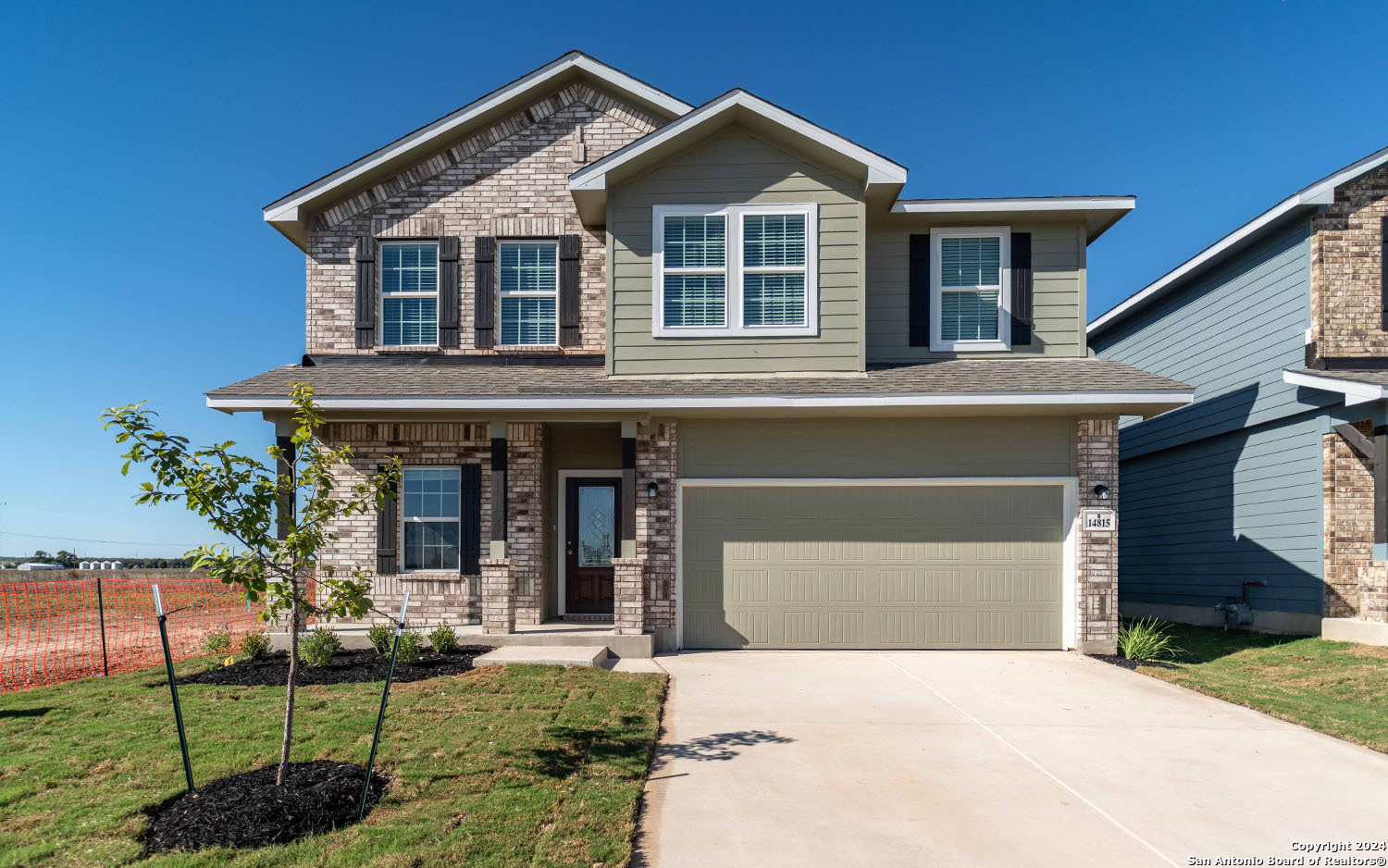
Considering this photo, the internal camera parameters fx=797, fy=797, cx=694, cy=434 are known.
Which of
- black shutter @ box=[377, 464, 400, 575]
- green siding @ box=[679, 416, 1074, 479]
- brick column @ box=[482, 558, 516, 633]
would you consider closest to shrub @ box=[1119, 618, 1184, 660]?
green siding @ box=[679, 416, 1074, 479]

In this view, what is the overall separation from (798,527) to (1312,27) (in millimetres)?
6909

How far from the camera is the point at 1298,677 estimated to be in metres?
9.18

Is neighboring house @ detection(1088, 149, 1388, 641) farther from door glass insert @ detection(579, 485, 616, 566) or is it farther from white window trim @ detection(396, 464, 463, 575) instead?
white window trim @ detection(396, 464, 463, 575)

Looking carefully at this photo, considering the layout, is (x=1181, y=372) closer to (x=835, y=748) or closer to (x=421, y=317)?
(x=835, y=748)

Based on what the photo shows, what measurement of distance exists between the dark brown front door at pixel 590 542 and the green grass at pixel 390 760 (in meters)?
3.21

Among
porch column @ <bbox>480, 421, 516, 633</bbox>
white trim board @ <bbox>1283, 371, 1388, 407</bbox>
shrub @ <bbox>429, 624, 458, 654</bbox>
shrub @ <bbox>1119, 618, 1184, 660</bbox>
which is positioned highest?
white trim board @ <bbox>1283, 371, 1388, 407</bbox>

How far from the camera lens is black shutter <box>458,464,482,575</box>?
10727 mm

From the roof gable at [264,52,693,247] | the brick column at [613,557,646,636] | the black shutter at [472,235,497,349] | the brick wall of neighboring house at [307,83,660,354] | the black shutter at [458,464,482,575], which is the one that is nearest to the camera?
the brick column at [613,557,646,636]

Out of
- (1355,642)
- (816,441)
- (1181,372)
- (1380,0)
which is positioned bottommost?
(1355,642)

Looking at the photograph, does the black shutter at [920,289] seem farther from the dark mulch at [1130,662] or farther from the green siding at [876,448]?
the dark mulch at [1130,662]

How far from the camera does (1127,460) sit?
55.4 ft

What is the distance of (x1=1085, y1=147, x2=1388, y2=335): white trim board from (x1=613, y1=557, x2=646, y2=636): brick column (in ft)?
35.1

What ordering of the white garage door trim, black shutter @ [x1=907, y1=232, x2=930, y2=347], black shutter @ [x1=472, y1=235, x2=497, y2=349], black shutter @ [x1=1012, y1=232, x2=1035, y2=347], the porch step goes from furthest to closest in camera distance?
1. black shutter @ [x1=472, y1=235, x2=497, y2=349]
2. black shutter @ [x1=907, y1=232, x2=930, y2=347]
3. black shutter @ [x1=1012, y1=232, x2=1035, y2=347]
4. the white garage door trim
5. the porch step

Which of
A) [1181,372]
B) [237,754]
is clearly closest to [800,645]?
[237,754]
